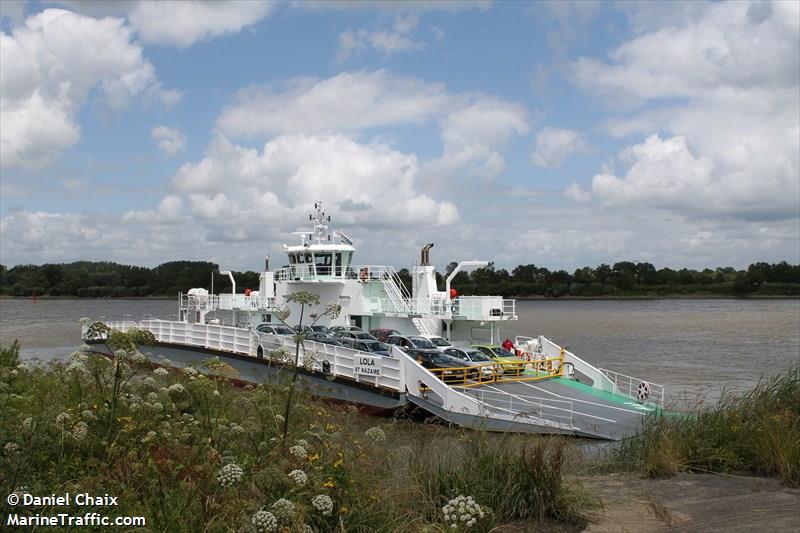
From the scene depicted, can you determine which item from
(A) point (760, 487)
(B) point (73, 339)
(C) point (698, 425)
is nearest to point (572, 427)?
(C) point (698, 425)

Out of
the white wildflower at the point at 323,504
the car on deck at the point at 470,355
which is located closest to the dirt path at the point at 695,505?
the white wildflower at the point at 323,504

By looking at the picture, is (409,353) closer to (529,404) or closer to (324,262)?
(529,404)

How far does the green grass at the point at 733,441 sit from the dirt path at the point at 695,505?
321mm

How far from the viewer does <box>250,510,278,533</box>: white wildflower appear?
4.02 meters

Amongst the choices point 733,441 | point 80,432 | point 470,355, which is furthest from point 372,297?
point 80,432

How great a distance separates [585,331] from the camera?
2457 inches

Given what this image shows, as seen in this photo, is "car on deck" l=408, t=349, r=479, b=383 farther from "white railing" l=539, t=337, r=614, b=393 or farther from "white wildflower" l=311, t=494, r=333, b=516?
"white wildflower" l=311, t=494, r=333, b=516

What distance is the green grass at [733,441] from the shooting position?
819 cm

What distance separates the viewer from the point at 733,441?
8.89 m

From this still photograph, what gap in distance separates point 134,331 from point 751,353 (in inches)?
1695

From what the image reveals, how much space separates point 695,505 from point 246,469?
4500mm

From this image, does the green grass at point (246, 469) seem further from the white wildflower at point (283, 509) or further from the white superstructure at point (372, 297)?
the white superstructure at point (372, 297)

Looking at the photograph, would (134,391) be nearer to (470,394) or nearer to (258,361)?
(470,394)

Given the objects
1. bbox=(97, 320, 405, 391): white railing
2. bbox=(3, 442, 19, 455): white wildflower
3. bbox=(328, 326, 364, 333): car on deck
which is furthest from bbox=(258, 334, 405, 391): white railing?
bbox=(3, 442, 19, 455): white wildflower
